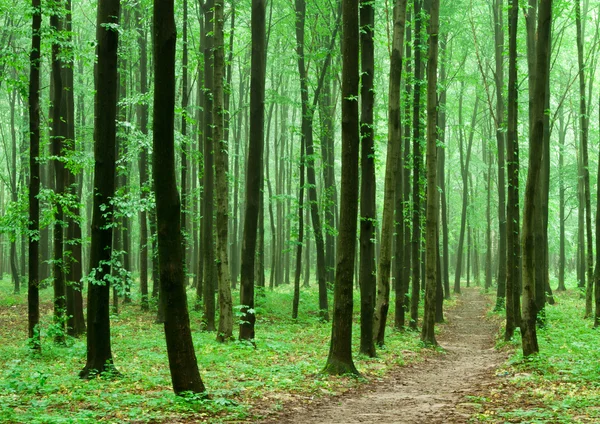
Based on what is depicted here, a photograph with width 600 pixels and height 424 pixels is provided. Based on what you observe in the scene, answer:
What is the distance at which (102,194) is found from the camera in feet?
32.1

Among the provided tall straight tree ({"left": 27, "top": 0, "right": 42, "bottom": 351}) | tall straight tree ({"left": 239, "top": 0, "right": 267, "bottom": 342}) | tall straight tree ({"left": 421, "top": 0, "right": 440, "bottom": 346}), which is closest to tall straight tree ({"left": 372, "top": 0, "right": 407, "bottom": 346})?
tall straight tree ({"left": 421, "top": 0, "right": 440, "bottom": 346})

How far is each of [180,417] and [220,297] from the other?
748 cm

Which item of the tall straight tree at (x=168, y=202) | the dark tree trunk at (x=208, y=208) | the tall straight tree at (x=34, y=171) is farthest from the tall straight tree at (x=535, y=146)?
the tall straight tree at (x=34, y=171)

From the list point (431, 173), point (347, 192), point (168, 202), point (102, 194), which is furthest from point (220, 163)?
point (168, 202)

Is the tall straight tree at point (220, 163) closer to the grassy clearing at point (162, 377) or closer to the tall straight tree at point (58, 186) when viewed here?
the grassy clearing at point (162, 377)

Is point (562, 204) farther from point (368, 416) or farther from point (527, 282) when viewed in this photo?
point (368, 416)

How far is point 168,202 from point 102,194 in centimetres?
269

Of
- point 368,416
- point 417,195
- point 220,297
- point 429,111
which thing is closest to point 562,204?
point 417,195

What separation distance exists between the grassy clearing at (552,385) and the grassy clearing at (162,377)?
106 inches

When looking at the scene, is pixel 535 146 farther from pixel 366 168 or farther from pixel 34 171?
pixel 34 171

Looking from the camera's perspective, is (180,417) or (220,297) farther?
(220,297)

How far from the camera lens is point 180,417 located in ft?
22.6

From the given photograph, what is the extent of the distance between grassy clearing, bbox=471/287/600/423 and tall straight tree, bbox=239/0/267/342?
6.51 m

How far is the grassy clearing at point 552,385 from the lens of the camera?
23.4ft
